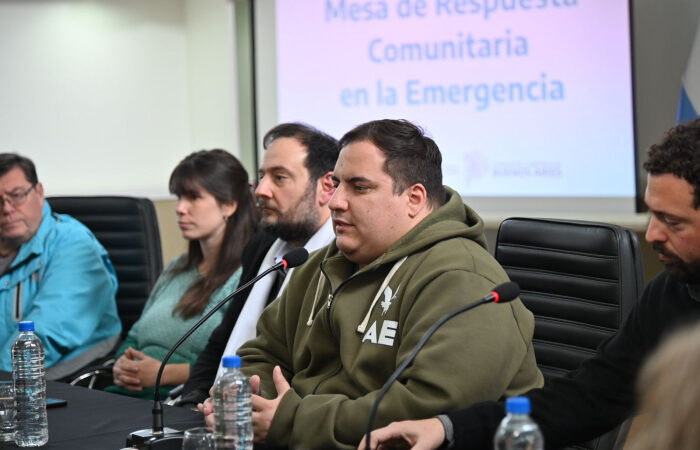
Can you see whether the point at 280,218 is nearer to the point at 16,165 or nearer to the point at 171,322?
the point at 171,322

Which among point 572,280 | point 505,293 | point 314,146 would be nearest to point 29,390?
point 505,293

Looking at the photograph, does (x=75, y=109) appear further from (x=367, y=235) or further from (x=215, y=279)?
(x=367, y=235)

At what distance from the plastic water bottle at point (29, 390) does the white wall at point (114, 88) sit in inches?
130

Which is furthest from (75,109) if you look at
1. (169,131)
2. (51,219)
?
(51,219)

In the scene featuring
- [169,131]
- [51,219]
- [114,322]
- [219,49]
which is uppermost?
[219,49]

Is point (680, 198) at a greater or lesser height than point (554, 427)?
greater

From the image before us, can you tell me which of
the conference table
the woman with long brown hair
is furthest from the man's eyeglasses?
the conference table

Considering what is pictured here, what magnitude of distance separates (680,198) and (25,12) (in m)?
4.39

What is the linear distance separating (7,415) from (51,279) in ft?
4.86

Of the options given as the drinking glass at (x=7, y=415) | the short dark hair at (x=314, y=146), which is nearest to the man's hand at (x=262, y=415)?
the drinking glass at (x=7, y=415)

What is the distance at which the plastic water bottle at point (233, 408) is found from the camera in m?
1.70

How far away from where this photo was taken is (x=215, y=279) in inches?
126

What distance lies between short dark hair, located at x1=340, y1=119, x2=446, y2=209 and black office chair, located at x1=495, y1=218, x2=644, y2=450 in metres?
0.42

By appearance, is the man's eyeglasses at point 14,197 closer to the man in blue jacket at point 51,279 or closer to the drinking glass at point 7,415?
the man in blue jacket at point 51,279
